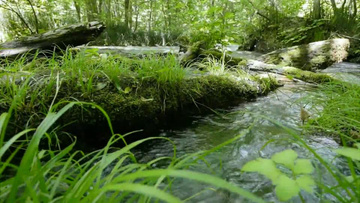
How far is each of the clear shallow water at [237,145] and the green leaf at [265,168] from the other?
310 mm

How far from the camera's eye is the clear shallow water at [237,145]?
140 centimetres

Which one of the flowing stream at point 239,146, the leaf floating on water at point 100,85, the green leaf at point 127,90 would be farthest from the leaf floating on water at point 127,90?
the flowing stream at point 239,146

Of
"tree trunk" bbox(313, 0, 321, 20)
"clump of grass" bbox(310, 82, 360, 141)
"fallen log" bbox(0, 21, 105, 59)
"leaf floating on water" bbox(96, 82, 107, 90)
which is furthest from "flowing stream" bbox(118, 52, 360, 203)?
"tree trunk" bbox(313, 0, 321, 20)

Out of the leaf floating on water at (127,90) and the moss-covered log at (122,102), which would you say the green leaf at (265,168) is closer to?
the moss-covered log at (122,102)

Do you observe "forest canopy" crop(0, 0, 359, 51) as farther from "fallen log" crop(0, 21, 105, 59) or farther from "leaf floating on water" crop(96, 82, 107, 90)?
"leaf floating on water" crop(96, 82, 107, 90)

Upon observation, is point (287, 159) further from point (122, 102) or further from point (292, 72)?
point (292, 72)

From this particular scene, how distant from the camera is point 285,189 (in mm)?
607

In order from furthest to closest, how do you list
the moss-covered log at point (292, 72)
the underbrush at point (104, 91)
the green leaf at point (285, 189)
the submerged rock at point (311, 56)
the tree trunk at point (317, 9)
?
the tree trunk at point (317, 9)
the submerged rock at point (311, 56)
the moss-covered log at point (292, 72)
the underbrush at point (104, 91)
the green leaf at point (285, 189)

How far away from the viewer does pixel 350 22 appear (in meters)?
7.84

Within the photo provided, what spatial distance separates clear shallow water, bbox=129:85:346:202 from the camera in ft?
4.61

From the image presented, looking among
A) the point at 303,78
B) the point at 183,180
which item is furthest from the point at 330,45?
the point at 183,180

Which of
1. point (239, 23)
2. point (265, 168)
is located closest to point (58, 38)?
point (265, 168)

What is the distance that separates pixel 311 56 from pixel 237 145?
15.2 ft

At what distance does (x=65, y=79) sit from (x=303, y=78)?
155 inches
